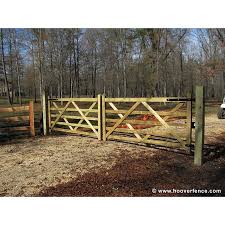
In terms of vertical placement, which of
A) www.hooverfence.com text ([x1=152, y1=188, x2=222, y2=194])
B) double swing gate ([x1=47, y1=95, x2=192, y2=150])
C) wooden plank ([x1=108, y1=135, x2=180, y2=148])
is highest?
double swing gate ([x1=47, y1=95, x2=192, y2=150])

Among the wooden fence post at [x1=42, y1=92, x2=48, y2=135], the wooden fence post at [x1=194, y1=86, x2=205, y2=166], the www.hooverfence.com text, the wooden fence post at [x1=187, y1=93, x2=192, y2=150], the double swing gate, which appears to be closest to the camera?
the www.hooverfence.com text

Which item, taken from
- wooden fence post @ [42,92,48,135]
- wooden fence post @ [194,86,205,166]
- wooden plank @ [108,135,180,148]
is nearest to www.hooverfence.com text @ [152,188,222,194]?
wooden fence post @ [194,86,205,166]

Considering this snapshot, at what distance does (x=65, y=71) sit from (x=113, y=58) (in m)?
4.08

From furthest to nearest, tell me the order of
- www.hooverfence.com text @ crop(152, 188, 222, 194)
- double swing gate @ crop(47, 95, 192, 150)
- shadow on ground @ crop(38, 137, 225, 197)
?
1. double swing gate @ crop(47, 95, 192, 150)
2. shadow on ground @ crop(38, 137, 225, 197)
3. www.hooverfence.com text @ crop(152, 188, 222, 194)

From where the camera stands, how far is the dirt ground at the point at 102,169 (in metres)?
3.99

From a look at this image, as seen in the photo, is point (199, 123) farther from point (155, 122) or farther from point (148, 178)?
point (148, 178)

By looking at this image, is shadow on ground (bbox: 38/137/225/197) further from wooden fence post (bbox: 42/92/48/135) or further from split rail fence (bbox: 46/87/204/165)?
wooden fence post (bbox: 42/92/48/135)

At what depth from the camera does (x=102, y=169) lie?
4953 millimetres

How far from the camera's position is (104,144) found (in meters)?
7.05

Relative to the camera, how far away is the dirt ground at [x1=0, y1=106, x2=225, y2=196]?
3.99 meters

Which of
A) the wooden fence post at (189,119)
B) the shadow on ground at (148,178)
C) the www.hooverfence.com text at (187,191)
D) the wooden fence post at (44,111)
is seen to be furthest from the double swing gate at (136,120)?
the www.hooverfence.com text at (187,191)

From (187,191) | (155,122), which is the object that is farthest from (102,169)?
(155,122)
